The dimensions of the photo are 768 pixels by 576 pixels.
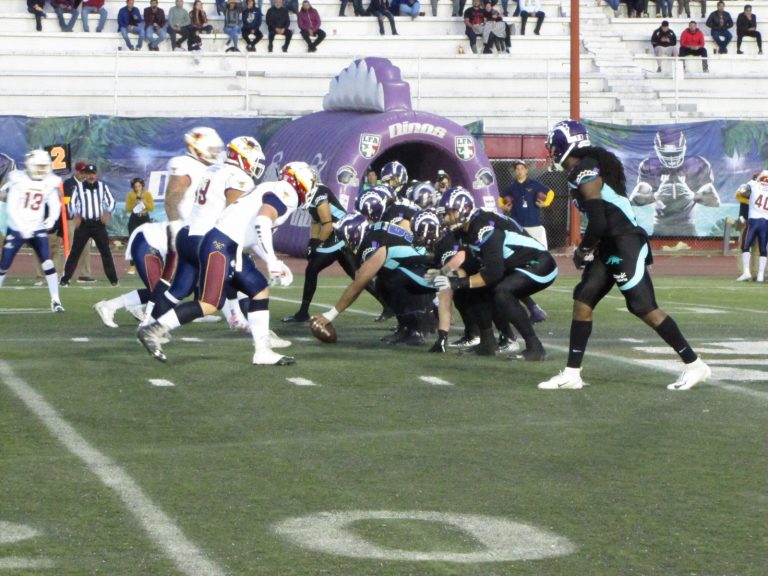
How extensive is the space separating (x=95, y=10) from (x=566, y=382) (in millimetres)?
23878

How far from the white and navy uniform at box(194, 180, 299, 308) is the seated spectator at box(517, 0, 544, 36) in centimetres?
2239

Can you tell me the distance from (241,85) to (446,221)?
62.3 ft

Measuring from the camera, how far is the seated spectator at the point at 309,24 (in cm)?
3086

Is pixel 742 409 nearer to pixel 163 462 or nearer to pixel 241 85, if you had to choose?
pixel 163 462

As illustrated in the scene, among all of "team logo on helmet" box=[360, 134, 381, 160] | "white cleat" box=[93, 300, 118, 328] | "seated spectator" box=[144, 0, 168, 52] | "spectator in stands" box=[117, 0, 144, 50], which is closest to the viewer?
"white cleat" box=[93, 300, 118, 328]

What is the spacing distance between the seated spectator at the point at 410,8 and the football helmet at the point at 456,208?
71.8 ft

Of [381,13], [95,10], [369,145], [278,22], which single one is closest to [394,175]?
[369,145]

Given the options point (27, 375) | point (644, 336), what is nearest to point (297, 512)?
point (27, 375)

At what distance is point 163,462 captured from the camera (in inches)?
273

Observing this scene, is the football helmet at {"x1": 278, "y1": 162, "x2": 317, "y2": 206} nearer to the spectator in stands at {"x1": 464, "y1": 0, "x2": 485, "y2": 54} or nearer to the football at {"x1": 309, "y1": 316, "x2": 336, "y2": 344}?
the football at {"x1": 309, "y1": 316, "x2": 336, "y2": 344}

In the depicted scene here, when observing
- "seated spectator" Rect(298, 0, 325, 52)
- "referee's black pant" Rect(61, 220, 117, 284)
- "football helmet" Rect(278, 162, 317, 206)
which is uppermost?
"seated spectator" Rect(298, 0, 325, 52)

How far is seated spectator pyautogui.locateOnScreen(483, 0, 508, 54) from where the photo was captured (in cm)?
3152

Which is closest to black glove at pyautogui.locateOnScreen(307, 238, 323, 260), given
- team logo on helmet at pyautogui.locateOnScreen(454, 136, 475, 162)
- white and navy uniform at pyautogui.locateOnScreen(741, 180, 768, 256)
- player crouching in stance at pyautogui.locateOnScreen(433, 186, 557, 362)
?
player crouching in stance at pyautogui.locateOnScreen(433, 186, 557, 362)

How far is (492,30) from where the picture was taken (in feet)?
104
